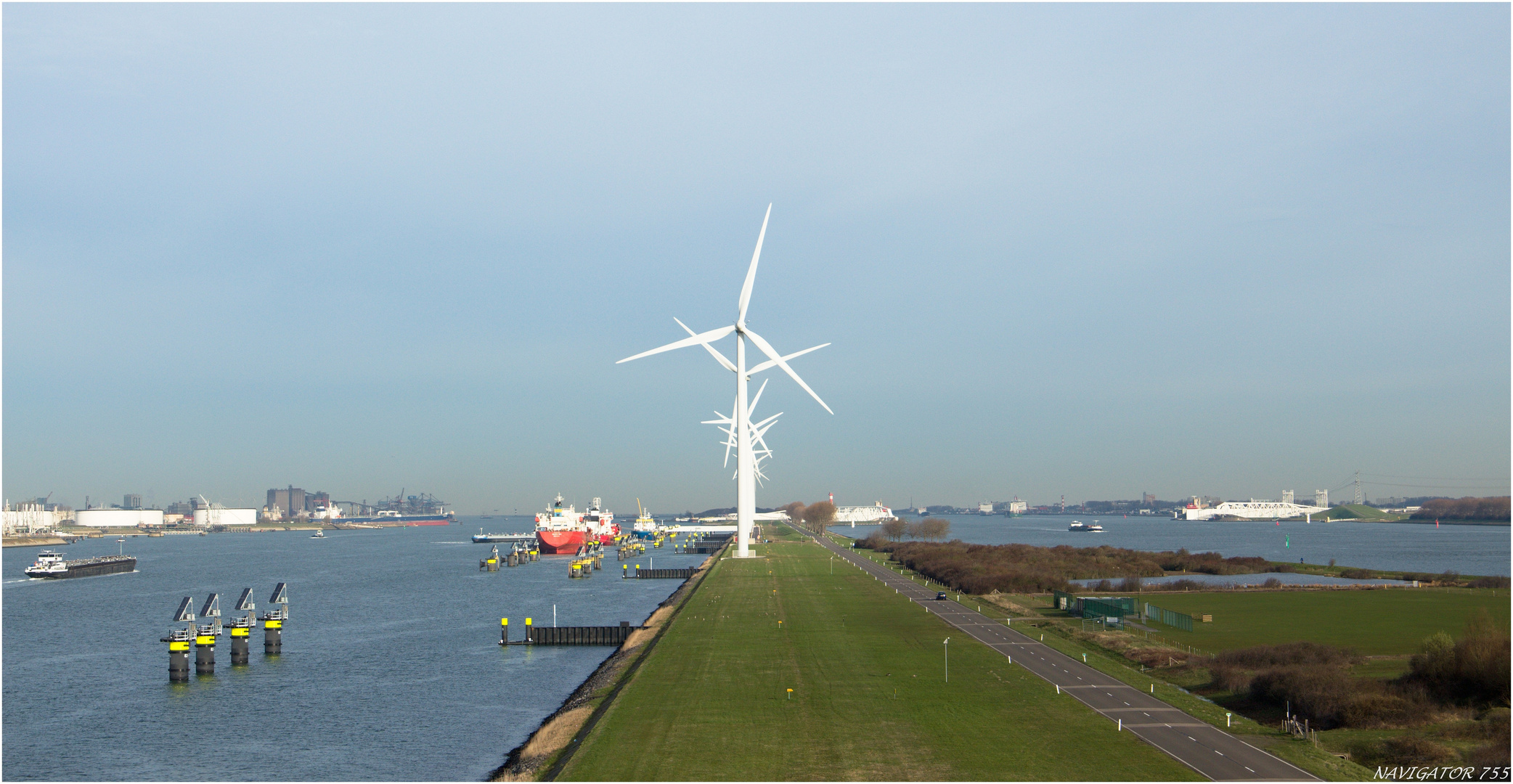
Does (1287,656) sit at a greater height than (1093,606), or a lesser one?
greater

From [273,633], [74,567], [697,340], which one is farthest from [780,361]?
[74,567]

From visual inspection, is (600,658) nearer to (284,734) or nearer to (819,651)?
(819,651)

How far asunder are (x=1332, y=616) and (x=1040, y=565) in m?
53.3

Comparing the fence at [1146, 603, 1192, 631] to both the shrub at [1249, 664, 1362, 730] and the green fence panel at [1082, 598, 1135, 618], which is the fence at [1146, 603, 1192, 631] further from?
the shrub at [1249, 664, 1362, 730]

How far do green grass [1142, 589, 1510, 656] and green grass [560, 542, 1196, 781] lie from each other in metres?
21.5

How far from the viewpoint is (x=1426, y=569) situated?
15038 centimetres

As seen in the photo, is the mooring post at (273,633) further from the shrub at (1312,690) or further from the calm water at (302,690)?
the shrub at (1312,690)

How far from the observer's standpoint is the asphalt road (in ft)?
116

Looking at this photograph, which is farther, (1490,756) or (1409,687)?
(1409,687)

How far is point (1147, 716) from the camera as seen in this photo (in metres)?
44.0

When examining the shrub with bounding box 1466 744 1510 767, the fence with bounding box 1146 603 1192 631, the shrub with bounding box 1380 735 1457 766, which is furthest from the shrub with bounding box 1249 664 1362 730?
the fence with bounding box 1146 603 1192 631

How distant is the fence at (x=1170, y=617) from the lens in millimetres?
75938

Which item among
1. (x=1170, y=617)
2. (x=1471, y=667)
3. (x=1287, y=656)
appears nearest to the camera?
(x=1471, y=667)

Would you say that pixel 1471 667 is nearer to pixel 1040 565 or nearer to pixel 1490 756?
pixel 1490 756
